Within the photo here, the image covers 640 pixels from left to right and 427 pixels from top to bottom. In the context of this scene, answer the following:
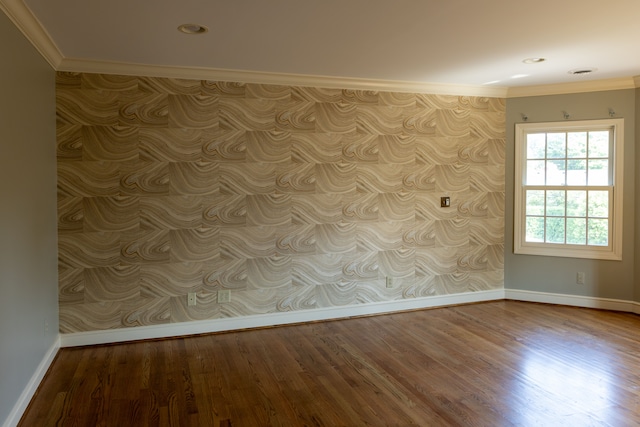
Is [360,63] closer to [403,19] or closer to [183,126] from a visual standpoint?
[403,19]

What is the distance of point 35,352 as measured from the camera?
2945 millimetres

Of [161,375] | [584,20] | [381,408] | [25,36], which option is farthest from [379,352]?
[25,36]

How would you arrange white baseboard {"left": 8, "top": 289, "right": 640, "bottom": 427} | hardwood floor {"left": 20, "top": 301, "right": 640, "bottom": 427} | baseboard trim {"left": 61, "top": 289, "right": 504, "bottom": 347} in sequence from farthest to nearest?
1. baseboard trim {"left": 61, "top": 289, "right": 504, "bottom": 347}
2. white baseboard {"left": 8, "top": 289, "right": 640, "bottom": 427}
3. hardwood floor {"left": 20, "top": 301, "right": 640, "bottom": 427}

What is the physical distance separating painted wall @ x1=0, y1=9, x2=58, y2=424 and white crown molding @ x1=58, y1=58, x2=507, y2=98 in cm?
36

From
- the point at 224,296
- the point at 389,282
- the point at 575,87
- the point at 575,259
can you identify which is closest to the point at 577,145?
the point at 575,87

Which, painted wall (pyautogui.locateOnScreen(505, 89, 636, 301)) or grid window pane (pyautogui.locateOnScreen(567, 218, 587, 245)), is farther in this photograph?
grid window pane (pyautogui.locateOnScreen(567, 218, 587, 245))

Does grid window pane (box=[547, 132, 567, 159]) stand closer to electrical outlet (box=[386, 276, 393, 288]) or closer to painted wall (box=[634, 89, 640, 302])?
painted wall (box=[634, 89, 640, 302])

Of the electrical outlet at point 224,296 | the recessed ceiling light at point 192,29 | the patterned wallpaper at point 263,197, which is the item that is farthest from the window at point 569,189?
the recessed ceiling light at point 192,29

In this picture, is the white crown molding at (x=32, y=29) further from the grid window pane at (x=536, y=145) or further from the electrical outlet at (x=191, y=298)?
the grid window pane at (x=536, y=145)

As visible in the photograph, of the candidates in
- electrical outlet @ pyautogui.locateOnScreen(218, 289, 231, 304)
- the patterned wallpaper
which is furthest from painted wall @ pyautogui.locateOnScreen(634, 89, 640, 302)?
electrical outlet @ pyautogui.locateOnScreen(218, 289, 231, 304)

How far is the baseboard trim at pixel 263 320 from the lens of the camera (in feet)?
12.4

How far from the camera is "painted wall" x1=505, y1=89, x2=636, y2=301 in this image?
461 centimetres

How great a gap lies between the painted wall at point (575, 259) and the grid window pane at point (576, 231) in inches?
7.9

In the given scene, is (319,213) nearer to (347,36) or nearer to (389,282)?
(389,282)
